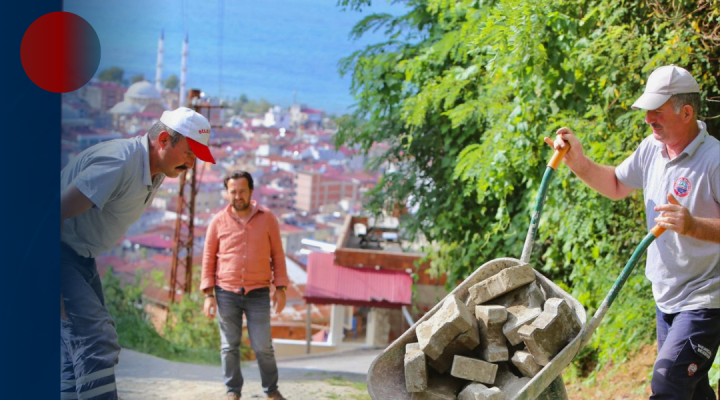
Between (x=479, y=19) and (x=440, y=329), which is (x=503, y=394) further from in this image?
(x=479, y=19)

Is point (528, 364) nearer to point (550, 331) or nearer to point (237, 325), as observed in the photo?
point (550, 331)

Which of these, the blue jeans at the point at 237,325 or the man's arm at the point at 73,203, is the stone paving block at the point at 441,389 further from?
the blue jeans at the point at 237,325

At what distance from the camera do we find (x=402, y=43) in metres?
8.38

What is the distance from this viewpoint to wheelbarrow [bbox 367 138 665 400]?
265 centimetres

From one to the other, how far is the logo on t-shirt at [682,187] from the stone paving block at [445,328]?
1.05 m

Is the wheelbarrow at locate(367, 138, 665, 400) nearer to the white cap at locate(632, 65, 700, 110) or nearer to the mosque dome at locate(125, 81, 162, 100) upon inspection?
the white cap at locate(632, 65, 700, 110)

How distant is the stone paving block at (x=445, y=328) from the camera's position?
274 centimetres

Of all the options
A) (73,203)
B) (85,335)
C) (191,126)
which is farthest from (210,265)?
(73,203)

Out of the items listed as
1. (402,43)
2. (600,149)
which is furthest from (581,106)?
(402,43)

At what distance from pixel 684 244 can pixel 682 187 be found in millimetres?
242

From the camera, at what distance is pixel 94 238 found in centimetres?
260

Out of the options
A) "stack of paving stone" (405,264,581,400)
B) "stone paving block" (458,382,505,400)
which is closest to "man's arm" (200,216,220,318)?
"stack of paving stone" (405,264,581,400)

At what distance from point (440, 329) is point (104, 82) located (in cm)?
156

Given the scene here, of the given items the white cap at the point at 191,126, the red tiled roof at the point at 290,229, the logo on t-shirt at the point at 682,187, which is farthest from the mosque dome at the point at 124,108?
the red tiled roof at the point at 290,229
